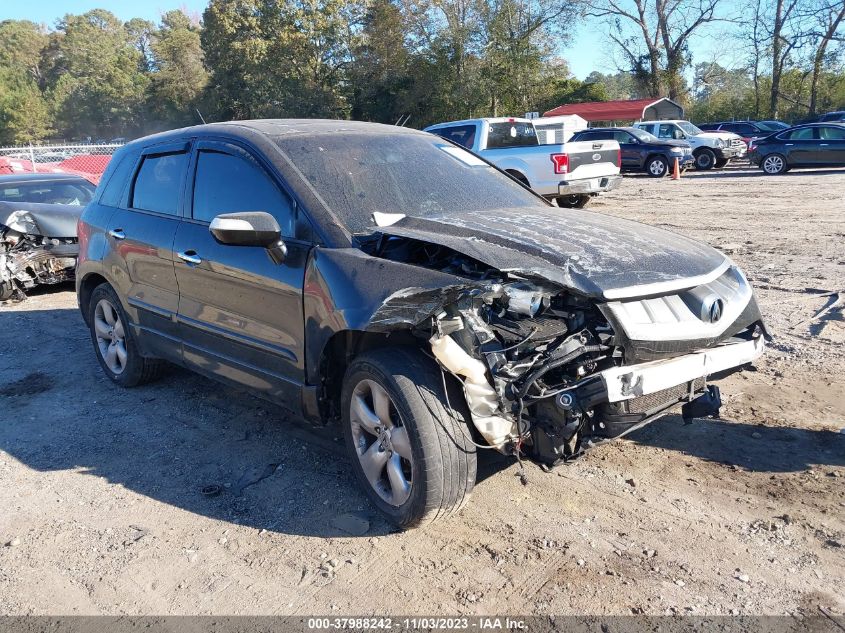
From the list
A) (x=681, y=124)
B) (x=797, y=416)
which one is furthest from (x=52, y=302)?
(x=681, y=124)

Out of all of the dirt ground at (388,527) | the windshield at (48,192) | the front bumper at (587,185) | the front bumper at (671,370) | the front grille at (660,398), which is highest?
the windshield at (48,192)

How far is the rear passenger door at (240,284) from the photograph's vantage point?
3.79 m

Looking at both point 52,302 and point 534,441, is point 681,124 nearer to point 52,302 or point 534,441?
point 52,302

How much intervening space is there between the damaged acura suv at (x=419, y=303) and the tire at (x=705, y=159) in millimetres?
23182

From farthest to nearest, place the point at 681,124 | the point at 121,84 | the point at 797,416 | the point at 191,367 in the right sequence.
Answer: the point at 121,84, the point at 681,124, the point at 191,367, the point at 797,416

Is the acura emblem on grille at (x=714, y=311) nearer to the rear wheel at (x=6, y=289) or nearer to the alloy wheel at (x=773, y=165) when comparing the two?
the rear wheel at (x=6, y=289)

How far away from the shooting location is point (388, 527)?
3502mm

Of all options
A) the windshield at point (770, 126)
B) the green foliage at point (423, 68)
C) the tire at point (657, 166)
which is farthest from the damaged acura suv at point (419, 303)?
the green foliage at point (423, 68)

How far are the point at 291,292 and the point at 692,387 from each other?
1.97 m

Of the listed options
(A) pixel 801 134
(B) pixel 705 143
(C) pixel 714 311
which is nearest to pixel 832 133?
(A) pixel 801 134

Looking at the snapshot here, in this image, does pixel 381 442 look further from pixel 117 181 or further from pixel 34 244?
pixel 34 244

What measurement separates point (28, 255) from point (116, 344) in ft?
13.7

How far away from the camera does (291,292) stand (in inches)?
147

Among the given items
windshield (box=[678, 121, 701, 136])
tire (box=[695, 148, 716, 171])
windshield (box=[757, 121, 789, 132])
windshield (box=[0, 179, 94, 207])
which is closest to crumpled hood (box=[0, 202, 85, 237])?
windshield (box=[0, 179, 94, 207])
